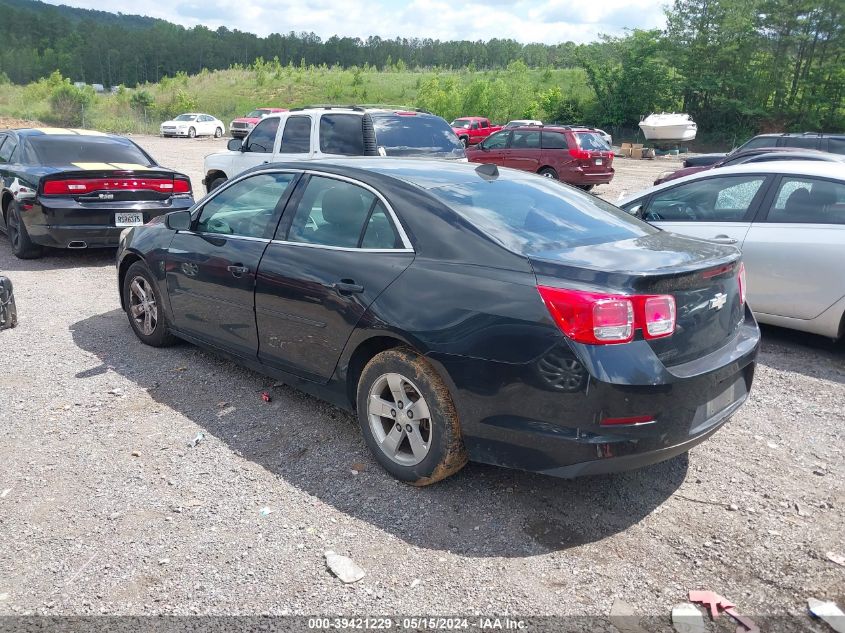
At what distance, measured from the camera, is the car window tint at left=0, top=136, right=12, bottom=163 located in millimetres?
9441

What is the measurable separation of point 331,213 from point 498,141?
16838 mm

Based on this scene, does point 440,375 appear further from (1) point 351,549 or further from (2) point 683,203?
(2) point 683,203

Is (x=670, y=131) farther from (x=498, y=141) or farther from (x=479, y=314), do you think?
(x=479, y=314)

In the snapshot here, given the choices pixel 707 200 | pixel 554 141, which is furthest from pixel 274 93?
pixel 707 200

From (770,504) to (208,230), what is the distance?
12.6ft

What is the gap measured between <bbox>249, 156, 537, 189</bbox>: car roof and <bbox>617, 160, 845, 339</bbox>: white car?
2.32 m

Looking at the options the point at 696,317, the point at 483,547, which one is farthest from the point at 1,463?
the point at 696,317

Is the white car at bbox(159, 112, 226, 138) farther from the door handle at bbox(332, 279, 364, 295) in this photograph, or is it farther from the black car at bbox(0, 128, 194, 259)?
the door handle at bbox(332, 279, 364, 295)

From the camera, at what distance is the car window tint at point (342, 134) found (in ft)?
31.2

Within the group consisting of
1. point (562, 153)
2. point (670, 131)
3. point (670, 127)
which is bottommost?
point (670, 131)

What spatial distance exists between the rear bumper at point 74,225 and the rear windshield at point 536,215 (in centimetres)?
508

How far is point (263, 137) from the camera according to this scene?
10.8 m

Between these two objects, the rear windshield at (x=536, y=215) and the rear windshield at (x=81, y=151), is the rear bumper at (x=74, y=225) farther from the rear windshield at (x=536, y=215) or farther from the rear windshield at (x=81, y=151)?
the rear windshield at (x=536, y=215)

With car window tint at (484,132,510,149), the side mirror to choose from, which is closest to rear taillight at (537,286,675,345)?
the side mirror
